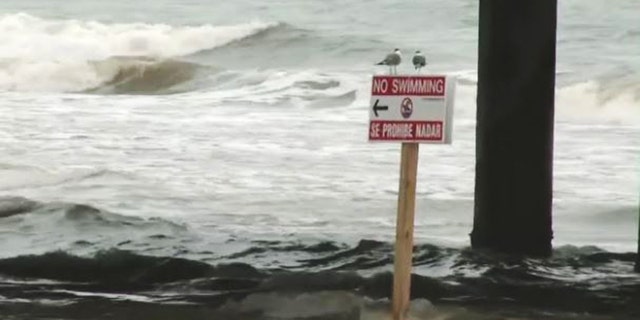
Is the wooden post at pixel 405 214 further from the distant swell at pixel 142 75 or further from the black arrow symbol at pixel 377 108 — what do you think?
the distant swell at pixel 142 75

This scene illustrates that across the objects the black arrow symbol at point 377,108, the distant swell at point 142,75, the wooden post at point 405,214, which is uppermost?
the distant swell at point 142,75

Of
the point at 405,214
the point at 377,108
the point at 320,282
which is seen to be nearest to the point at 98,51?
the point at 320,282

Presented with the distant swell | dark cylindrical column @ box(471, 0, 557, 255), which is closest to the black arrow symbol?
dark cylindrical column @ box(471, 0, 557, 255)

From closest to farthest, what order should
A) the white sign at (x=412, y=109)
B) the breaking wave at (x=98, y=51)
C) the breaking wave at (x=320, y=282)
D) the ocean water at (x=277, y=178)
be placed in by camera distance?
the white sign at (x=412, y=109) < the breaking wave at (x=320, y=282) < the ocean water at (x=277, y=178) < the breaking wave at (x=98, y=51)

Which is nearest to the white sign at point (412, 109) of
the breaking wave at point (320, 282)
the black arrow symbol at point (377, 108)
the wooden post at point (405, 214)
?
the black arrow symbol at point (377, 108)

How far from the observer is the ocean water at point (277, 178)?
919 centimetres

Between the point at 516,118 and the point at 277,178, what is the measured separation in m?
6.29

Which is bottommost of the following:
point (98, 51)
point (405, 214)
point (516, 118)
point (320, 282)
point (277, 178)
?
point (320, 282)

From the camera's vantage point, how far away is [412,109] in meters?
6.81

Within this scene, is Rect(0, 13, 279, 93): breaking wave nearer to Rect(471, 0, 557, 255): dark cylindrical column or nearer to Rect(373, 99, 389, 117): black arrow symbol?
Rect(471, 0, 557, 255): dark cylindrical column

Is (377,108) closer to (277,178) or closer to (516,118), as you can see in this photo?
(516,118)

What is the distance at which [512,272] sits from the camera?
965 cm

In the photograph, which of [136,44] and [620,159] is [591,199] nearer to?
[620,159]

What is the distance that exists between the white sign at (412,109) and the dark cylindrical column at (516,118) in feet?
9.64
